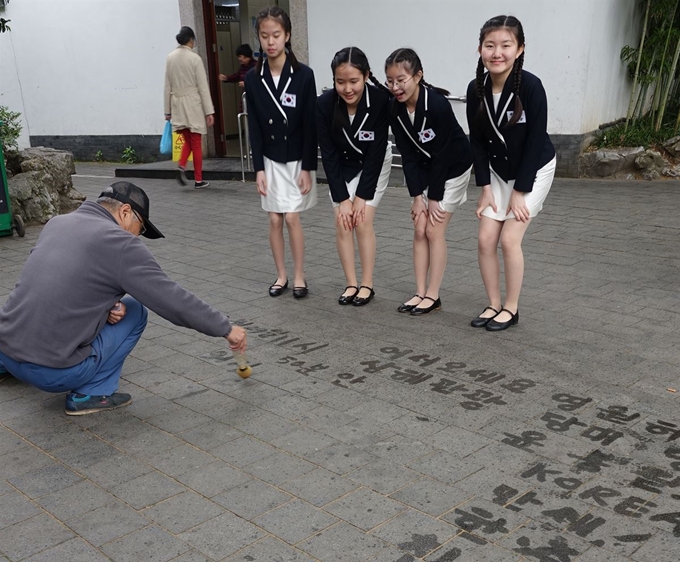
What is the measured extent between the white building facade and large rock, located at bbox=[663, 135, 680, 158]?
2.83ft

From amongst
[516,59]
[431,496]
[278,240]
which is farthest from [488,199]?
[431,496]

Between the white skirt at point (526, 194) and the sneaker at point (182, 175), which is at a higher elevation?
the white skirt at point (526, 194)

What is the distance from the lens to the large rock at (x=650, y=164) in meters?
9.87

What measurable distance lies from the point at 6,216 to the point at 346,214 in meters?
3.95

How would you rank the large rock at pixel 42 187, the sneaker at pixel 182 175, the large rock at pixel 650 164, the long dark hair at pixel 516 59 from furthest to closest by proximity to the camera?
the sneaker at pixel 182 175 → the large rock at pixel 650 164 → the large rock at pixel 42 187 → the long dark hair at pixel 516 59

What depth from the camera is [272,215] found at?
561 cm

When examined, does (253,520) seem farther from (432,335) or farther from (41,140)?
(41,140)

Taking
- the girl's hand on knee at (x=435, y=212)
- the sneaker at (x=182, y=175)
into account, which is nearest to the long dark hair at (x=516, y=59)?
the girl's hand on knee at (x=435, y=212)

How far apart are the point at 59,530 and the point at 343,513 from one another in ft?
3.34

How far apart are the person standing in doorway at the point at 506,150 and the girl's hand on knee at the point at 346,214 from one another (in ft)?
2.95

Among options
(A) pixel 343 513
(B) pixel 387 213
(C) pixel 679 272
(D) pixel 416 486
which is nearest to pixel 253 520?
(A) pixel 343 513

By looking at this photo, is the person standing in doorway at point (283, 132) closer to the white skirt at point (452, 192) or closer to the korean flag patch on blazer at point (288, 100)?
the korean flag patch on blazer at point (288, 100)

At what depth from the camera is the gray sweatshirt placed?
3451 mm

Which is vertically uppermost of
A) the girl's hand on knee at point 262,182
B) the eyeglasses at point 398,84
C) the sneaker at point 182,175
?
the eyeglasses at point 398,84
